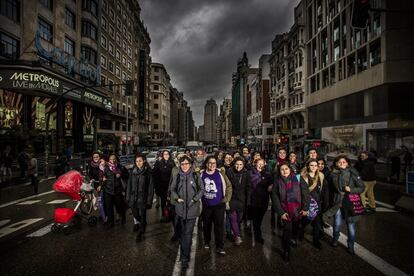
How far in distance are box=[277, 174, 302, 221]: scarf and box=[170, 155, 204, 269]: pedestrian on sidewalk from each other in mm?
1605

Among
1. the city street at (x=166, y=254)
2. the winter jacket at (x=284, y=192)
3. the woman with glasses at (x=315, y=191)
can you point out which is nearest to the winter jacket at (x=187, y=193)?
the city street at (x=166, y=254)

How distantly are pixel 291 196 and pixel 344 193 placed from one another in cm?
122

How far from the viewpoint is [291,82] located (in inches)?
1705

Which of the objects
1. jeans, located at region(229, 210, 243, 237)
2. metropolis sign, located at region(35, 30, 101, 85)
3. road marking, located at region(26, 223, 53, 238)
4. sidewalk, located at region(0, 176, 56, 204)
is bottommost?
sidewalk, located at region(0, 176, 56, 204)

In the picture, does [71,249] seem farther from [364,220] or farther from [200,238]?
[364,220]

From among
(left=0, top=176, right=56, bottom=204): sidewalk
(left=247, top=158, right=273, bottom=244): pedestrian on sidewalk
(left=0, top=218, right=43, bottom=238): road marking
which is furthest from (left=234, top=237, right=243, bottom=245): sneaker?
(left=0, top=176, right=56, bottom=204): sidewalk

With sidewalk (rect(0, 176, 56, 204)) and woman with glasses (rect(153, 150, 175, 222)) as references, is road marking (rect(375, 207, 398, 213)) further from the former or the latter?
sidewalk (rect(0, 176, 56, 204))

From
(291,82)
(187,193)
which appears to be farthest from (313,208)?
(291,82)

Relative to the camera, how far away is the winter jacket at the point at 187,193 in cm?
400

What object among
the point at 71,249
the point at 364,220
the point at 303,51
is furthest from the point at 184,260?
the point at 303,51

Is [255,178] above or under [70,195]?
above

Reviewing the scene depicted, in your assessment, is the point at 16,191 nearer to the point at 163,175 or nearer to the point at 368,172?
the point at 163,175

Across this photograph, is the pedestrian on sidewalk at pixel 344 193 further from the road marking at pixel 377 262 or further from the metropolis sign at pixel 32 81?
the metropolis sign at pixel 32 81

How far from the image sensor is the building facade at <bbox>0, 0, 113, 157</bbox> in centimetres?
1728
